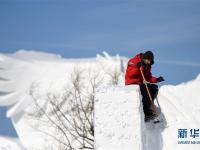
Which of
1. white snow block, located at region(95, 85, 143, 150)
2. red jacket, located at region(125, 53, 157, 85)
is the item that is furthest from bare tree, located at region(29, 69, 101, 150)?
white snow block, located at region(95, 85, 143, 150)

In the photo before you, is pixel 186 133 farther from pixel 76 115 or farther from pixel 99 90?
pixel 76 115

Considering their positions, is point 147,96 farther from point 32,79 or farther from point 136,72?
point 32,79

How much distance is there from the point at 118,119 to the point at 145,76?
0.80 meters

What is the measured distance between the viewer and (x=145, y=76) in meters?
8.91

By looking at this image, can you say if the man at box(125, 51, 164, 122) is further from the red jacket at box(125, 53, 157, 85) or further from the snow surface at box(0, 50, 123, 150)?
the snow surface at box(0, 50, 123, 150)

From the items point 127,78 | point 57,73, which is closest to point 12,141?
point 57,73

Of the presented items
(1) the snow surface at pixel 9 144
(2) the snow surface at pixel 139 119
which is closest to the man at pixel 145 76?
(2) the snow surface at pixel 139 119

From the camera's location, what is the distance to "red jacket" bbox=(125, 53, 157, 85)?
8.77 m

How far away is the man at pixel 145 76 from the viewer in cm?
871

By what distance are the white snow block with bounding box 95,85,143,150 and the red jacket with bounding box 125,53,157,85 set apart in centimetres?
27

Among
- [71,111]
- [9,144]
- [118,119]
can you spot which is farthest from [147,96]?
[9,144]

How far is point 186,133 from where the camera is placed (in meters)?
8.66


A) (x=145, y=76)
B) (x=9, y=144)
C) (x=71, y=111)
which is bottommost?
(x=9, y=144)

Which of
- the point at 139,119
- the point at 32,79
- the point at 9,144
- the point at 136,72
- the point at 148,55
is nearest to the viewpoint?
the point at 139,119
